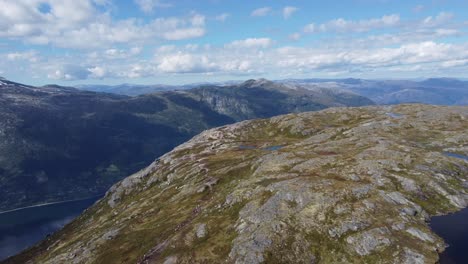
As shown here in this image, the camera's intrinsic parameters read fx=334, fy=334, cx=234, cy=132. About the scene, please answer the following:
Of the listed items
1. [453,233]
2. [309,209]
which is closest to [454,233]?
[453,233]

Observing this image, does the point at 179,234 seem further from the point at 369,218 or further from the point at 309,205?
the point at 369,218

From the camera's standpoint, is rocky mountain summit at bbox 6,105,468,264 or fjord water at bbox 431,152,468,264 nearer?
fjord water at bbox 431,152,468,264

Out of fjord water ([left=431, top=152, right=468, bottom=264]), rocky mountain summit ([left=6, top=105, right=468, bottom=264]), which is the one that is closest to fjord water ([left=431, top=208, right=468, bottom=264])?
fjord water ([left=431, top=152, right=468, bottom=264])

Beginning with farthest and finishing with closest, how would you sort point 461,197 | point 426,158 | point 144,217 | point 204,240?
point 144,217
point 426,158
point 461,197
point 204,240

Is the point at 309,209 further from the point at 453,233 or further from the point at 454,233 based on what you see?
the point at 454,233

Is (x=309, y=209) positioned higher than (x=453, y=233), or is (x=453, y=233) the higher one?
(x=309, y=209)

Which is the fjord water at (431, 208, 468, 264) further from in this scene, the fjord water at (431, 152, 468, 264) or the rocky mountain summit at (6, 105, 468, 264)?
the rocky mountain summit at (6, 105, 468, 264)

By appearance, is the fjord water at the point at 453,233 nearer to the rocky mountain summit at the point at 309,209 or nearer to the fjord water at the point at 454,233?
the fjord water at the point at 454,233

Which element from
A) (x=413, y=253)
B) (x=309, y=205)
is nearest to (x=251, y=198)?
(x=309, y=205)

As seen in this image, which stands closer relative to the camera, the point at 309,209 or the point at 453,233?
the point at 453,233
